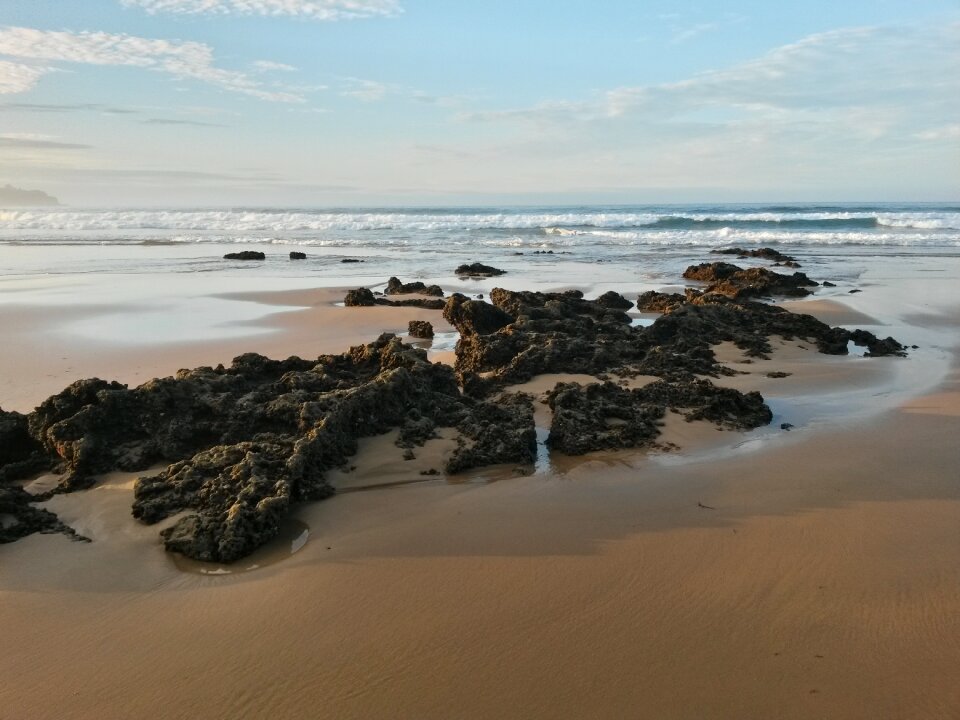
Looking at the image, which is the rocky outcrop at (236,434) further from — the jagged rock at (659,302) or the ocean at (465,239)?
the ocean at (465,239)

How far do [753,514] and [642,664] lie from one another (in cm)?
157

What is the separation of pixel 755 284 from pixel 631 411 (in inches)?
373

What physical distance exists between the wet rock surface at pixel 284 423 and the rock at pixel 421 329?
2.67 meters

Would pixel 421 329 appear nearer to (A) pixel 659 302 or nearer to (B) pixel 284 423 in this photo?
(A) pixel 659 302

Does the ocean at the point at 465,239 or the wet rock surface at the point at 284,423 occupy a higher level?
the ocean at the point at 465,239

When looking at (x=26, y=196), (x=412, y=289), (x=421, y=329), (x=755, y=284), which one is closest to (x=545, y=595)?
(x=421, y=329)

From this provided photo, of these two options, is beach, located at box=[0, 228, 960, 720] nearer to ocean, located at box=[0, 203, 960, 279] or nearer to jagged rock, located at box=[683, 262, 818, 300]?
jagged rock, located at box=[683, 262, 818, 300]

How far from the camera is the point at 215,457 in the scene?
4055 mm

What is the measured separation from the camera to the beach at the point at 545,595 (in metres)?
2.52

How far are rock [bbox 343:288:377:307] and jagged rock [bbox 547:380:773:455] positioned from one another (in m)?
7.10

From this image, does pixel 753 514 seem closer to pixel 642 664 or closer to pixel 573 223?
pixel 642 664

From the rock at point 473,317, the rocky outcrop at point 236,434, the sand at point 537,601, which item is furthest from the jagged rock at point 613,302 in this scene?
the sand at point 537,601

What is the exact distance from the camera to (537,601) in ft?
9.97

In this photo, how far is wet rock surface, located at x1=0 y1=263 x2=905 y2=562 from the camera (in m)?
3.74
